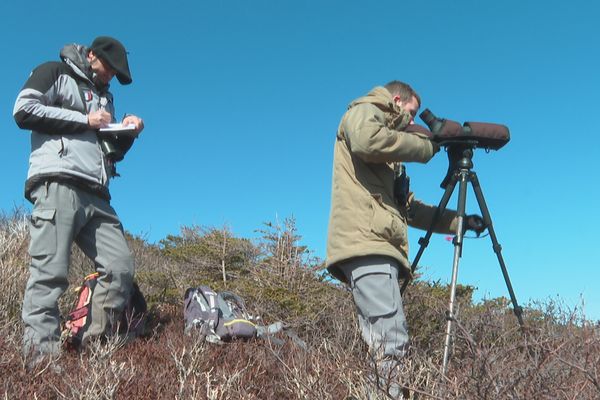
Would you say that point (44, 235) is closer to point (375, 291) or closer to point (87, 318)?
point (87, 318)

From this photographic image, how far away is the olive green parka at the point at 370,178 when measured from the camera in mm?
3227

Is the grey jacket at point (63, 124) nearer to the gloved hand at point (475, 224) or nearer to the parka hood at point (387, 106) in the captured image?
the parka hood at point (387, 106)

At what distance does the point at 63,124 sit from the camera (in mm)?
→ 3684

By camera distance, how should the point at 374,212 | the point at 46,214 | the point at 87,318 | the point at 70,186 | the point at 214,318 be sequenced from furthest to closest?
the point at 214,318 < the point at 87,318 < the point at 70,186 < the point at 46,214 < the point at 374,212

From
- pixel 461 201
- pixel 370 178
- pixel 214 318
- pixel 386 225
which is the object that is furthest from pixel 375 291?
pixel 214 318

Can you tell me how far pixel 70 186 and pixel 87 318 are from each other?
0.92 m

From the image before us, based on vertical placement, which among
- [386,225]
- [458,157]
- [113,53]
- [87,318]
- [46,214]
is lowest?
[87,318]

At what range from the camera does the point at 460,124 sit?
368cm

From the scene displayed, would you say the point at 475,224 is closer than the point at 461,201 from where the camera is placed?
No

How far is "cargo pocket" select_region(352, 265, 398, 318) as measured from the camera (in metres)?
3.15

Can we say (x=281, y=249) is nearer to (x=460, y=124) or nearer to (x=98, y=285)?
(x=98, y=285)

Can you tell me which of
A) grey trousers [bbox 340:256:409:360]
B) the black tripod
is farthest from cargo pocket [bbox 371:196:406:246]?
the black tripod

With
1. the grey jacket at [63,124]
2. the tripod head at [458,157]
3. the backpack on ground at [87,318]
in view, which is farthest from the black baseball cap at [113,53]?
the tripod head at [458,157]

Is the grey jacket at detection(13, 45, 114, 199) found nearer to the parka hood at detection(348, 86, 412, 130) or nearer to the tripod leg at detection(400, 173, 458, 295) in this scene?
the parka hood at detection(348, 86, 412, 130)
